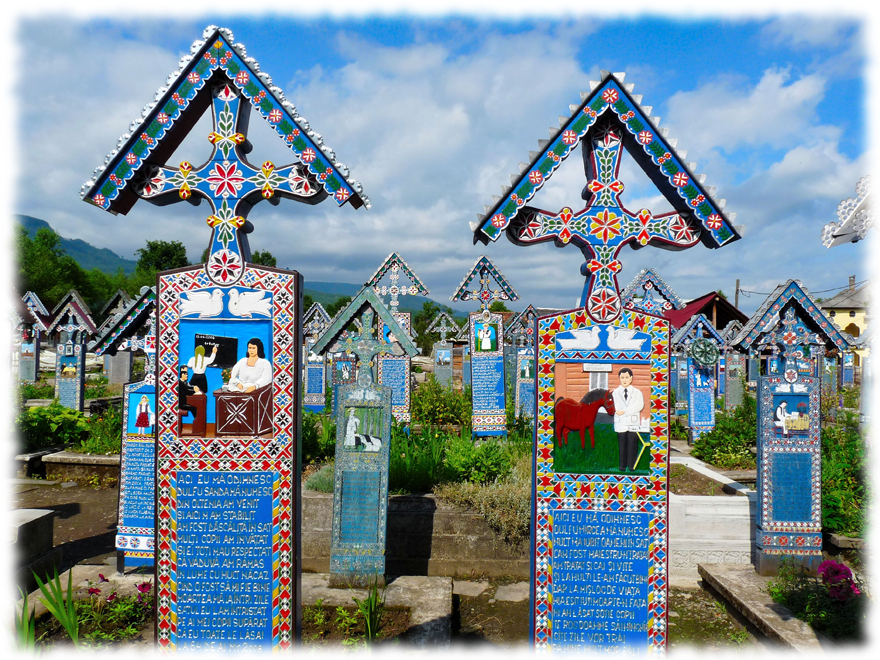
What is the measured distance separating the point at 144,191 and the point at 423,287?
8670 mm

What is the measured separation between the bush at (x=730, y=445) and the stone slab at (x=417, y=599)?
6245 millimetres

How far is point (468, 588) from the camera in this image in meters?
5.68

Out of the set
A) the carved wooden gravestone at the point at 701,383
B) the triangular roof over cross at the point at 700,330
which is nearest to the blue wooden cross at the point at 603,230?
the carved wooden gravestone at the point at 701,383

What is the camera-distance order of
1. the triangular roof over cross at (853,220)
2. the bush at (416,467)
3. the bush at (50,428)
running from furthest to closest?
the bush at (50,428)
the bush at (416,467)
the triangular roof over cross at (853,220)

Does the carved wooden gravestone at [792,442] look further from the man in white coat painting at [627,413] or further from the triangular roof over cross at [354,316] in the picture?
the triangular roof over cross at [354,316]

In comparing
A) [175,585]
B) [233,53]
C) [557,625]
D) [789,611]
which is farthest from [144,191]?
[789,611]

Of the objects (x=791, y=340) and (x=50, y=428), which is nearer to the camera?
(x=791, y=340)

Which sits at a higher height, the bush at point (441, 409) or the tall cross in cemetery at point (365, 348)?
the tall cross in cemetery at point (365, 348)

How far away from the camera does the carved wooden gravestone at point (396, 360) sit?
10.9 metres

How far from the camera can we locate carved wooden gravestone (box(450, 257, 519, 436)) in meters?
10.5

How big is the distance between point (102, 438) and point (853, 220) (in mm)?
12060

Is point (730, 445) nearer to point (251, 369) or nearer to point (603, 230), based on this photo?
point (603, 230)

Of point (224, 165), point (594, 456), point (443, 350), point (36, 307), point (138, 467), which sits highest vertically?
point (36, 307)

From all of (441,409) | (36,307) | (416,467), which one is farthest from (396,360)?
(36,307)
